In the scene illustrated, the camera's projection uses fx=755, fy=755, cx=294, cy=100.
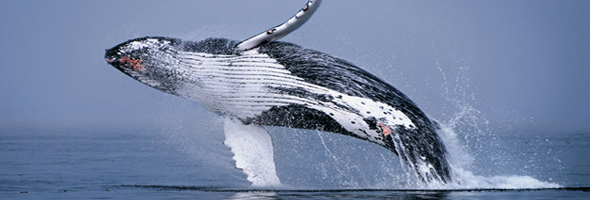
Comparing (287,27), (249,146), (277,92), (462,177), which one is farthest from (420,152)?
(249,146)

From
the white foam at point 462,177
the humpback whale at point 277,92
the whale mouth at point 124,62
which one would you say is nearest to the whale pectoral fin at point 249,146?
the humpback whale at point 277,92

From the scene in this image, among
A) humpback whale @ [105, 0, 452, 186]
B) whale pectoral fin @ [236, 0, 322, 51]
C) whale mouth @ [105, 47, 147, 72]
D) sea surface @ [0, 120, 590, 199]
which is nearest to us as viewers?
sea surface @ [0, 120, 590, 199]

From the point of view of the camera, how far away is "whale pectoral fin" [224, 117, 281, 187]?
11.7m

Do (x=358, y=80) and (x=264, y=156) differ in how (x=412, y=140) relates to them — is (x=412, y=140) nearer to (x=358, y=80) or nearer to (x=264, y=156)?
(x=358, y=80)

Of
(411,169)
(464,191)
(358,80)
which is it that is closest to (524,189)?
(464,191)

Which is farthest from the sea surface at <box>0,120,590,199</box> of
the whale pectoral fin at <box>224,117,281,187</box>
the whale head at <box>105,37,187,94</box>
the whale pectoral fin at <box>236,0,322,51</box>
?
the whale pectoral fin at <box>236,0,322,51</box>

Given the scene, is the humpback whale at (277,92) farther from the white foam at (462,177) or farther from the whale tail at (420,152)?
the white foam at (462,177)

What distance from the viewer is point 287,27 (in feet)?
35.3

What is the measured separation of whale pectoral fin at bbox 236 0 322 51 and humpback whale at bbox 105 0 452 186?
0.05 feet

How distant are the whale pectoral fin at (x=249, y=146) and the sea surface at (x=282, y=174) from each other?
1.22 feet

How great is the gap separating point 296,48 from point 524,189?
3896 millimetres

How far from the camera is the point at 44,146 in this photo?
1962 centimetres

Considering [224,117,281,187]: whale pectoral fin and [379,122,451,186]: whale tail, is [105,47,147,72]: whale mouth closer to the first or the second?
[224,117,281,187]: whale pectoral fin

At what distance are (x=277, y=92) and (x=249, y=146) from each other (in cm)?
122
